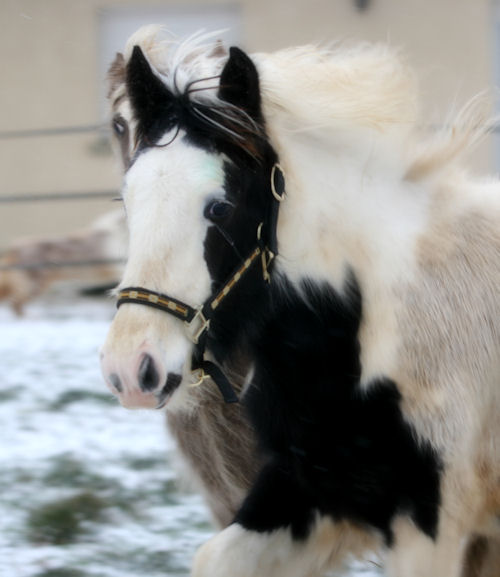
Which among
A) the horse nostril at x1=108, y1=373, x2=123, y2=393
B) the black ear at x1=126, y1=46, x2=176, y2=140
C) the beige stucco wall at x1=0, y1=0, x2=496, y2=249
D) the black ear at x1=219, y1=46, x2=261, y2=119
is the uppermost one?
the black ear at x1=219, y1=46, x2=261, y2=119

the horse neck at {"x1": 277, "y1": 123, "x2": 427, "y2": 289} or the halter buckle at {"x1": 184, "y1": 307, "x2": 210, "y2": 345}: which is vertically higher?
the horse neck at {"x1": 277, "y1": 123, "x2": 427, "y2": 289}

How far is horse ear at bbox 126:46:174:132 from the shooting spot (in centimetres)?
263

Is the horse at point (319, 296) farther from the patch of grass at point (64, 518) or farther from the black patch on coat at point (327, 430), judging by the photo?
the patch of grass at point (64, 518)

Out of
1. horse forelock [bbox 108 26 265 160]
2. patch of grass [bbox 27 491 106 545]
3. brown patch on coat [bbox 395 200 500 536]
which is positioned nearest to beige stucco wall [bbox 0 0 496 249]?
patch of grass [bbox 27 491 106 545]

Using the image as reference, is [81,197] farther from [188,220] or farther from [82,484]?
[188,220]

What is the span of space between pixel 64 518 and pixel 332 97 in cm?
213

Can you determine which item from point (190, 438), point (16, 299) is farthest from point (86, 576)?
point (16, 299)

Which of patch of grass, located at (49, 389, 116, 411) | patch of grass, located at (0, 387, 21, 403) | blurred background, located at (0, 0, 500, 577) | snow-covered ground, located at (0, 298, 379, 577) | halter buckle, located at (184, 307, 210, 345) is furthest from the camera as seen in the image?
patch of grass, located at (0, 387, 21, 403)

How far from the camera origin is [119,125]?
3086 millimetres

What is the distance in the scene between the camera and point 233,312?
2.62 metres

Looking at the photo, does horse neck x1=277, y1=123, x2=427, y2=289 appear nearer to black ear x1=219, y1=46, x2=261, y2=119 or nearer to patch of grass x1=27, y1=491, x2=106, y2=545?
black ear x1=219, y1=46, x2=261, y2=119

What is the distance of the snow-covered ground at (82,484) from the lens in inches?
145

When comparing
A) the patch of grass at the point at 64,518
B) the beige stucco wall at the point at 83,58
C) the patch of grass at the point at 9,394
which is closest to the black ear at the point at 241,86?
the patch of grass at the point at 64,518

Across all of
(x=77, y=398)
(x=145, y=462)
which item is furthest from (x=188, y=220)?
(x=77, y=398)
